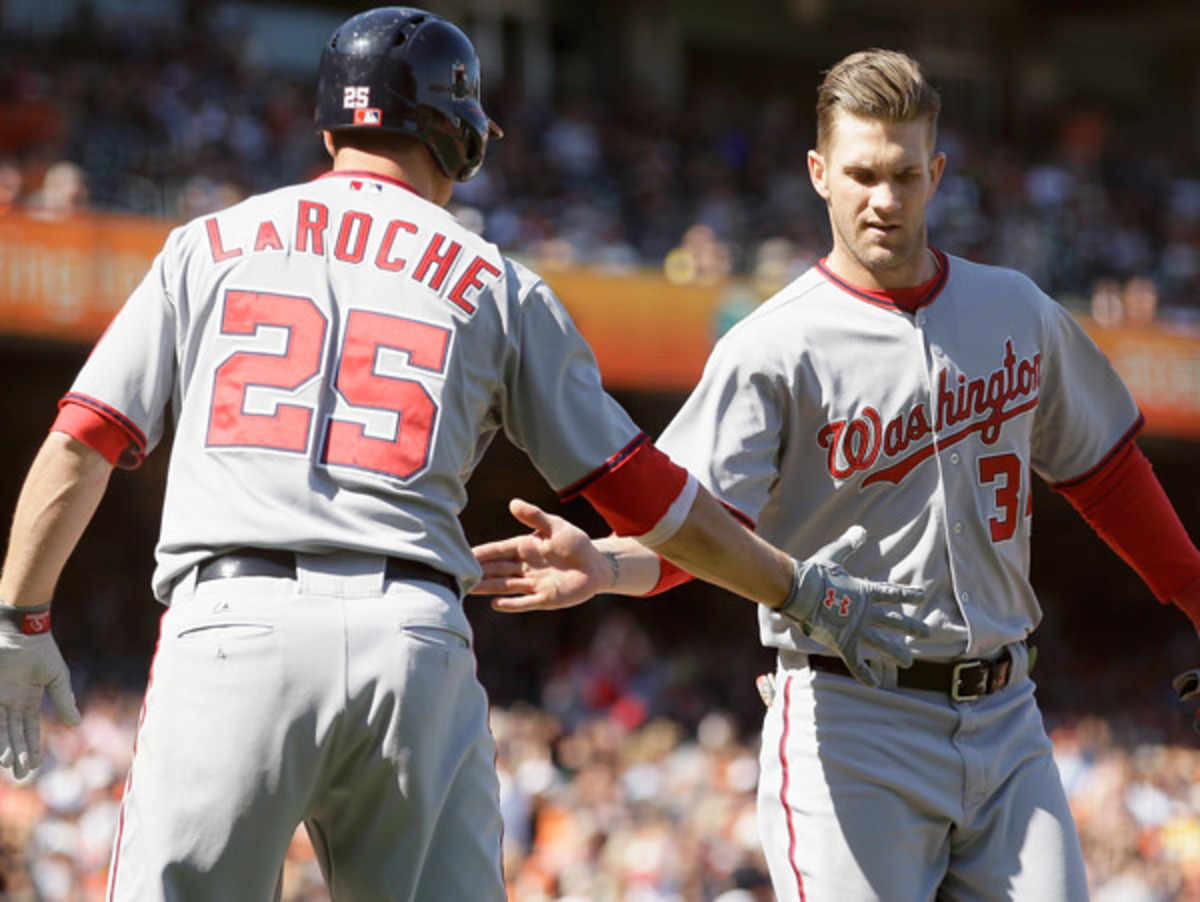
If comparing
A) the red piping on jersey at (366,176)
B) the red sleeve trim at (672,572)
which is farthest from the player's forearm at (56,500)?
the red sleeve trim at (672,572)

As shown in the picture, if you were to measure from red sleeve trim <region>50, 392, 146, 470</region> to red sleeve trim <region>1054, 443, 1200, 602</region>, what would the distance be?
2.12 meters

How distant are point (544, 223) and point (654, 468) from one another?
13.0 meters

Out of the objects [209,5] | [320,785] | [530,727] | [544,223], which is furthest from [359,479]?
[209,5]

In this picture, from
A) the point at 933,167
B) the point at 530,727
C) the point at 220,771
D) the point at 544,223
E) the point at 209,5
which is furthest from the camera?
the point at 209,5

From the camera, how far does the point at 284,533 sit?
294 centimetres

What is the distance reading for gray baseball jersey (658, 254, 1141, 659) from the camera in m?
3.80

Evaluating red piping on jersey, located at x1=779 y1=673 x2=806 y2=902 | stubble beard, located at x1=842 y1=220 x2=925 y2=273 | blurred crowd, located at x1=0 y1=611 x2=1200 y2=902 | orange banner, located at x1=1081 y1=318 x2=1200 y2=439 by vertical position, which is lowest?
→ blurred crowd, located at x1=0 y1=611 x2=1200 y2=902

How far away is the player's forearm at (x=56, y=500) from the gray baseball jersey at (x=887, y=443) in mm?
1291

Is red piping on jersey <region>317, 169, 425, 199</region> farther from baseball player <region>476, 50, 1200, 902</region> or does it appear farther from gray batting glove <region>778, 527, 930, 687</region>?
gray batting glove <region>778, 527, 930, 687</region>

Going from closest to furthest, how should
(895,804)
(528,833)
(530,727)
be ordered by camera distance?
(895,804), (528,833), (530,727)

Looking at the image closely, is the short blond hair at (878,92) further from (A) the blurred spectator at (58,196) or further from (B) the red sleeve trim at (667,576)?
(A) the blurred spectator at (58,196)

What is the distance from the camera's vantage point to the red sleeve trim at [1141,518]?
4145 mm

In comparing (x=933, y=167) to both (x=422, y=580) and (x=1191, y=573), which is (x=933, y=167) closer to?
(x=1191, y=573)

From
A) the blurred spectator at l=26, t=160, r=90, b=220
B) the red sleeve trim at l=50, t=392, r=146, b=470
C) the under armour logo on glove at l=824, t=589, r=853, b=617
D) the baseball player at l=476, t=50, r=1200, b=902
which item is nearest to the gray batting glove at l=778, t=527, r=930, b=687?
the under armour logo on glove at l=824, t=589, r=853, b=617
